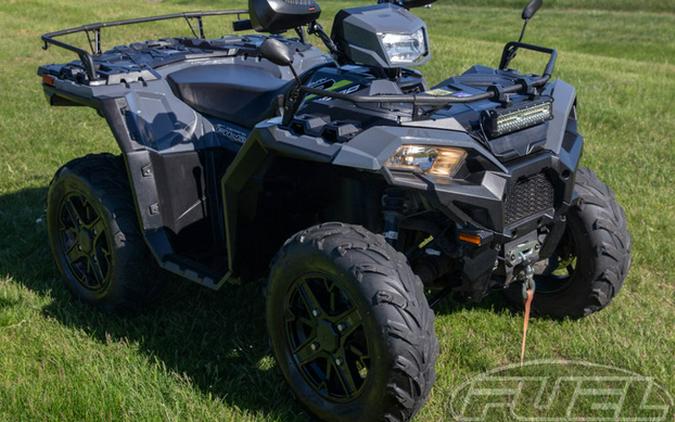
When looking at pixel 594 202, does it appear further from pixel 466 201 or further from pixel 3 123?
pixel 3 123

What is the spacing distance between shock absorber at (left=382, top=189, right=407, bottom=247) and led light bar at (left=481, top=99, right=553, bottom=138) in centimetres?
45

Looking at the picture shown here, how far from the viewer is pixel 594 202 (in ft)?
12.5

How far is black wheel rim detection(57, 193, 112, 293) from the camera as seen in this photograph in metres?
4.29

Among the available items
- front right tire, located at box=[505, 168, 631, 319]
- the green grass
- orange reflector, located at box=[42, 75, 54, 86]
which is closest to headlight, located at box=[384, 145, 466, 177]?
front right tire, located at box=[505, 168, 631, 319]

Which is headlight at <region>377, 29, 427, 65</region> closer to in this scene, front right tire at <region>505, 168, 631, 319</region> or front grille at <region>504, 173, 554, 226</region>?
front grille at <region>504, 173, 554, 226</region>

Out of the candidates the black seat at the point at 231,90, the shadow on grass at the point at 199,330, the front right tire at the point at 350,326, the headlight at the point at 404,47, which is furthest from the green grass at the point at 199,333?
the headlight at the point at 404,47

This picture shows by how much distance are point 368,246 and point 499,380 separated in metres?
1.18

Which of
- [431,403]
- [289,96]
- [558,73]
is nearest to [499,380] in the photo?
[431,403]

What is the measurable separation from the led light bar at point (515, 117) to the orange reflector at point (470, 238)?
0.43m

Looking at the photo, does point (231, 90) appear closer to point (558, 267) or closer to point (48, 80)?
point (48, 80)

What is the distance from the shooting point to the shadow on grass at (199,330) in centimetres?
364

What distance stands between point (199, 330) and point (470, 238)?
72.6 inches

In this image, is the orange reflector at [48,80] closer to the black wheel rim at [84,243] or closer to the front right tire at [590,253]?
the black wheel rim at [84,243]

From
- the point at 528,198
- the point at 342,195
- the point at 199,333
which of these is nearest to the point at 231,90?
the point at 342,195
